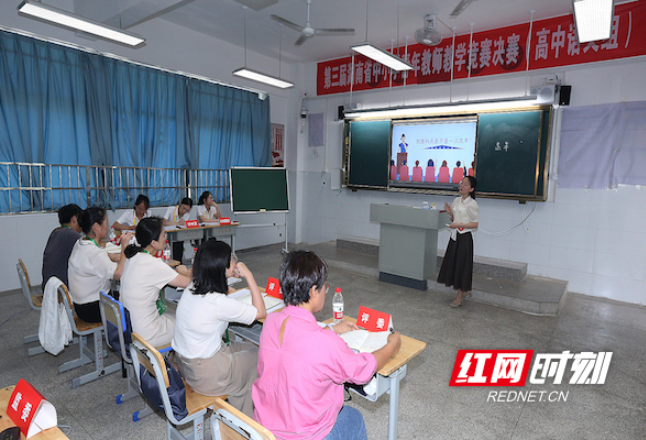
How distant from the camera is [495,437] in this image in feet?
7.93

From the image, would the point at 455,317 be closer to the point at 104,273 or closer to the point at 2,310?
the point at 104,273

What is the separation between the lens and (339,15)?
557 cm

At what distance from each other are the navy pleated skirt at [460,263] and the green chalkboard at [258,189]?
344 centimetres

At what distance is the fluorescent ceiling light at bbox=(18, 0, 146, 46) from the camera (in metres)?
3.59

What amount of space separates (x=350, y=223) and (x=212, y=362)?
5.87m

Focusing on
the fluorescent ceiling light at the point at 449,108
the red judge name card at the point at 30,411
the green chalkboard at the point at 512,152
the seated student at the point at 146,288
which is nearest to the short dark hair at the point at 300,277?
the red judge name card at the point at 30,411

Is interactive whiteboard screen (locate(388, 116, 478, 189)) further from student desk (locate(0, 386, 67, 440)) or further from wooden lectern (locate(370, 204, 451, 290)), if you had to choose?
student desk (locate(0, 386, 67, 440))

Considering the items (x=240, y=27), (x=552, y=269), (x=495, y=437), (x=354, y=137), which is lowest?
(x=495, y=437)

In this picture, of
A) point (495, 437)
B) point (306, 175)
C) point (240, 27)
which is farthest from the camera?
point (306, 175)

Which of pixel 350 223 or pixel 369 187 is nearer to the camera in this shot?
pixel 369 187

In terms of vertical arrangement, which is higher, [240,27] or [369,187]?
[240,27]

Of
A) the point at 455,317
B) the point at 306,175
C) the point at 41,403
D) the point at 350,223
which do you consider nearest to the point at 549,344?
the point at 455,317

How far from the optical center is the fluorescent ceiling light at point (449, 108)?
525cm

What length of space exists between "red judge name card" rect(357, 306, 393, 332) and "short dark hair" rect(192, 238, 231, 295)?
0.79 meters
